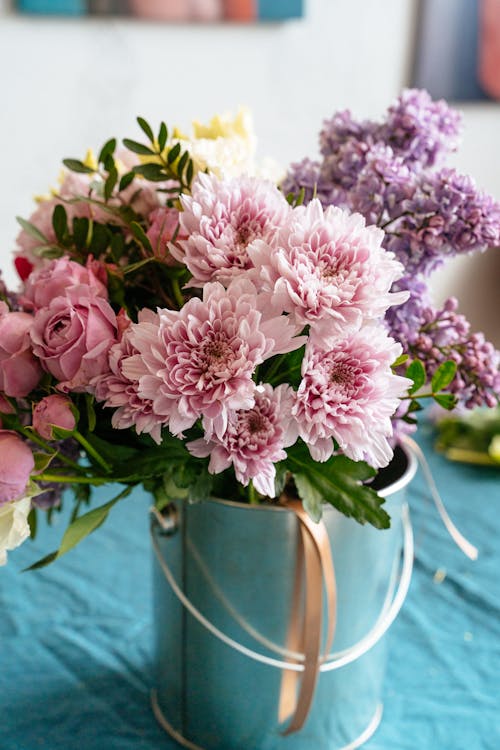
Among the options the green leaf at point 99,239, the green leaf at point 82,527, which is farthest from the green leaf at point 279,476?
the green leaf at point 99,239

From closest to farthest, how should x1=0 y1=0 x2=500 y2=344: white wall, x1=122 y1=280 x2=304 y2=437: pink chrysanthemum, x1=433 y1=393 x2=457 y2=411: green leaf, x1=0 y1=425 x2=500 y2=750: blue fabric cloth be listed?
1. x1=122 y1=280 x2=304 y2=437: pink chrysanthemum
2. x1=433 y1=393 x2=457 y2=411: green leaf
3. x1=0 y1=425 x2=500 y2=750: blue fabric cloth
4. x1=0 y1=0 x2=500 y2=344: white wall

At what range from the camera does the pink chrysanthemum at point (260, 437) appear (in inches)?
19.0

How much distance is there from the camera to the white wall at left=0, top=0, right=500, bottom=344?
70.6 inches

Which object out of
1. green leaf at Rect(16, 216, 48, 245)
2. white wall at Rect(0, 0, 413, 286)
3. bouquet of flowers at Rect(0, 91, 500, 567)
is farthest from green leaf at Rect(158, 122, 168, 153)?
white wall at Rect(0, 0, 413, 286)

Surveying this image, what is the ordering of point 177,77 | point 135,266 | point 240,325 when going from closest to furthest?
point 240,325 → point 135,266 → point 177,77

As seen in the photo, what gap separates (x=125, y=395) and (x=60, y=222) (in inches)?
7.4

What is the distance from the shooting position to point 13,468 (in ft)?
1.56

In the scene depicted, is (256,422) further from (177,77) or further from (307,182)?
(177,77)

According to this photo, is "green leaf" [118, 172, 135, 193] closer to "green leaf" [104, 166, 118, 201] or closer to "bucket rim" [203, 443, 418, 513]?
"green leaf" [104, 166, 118, 201]

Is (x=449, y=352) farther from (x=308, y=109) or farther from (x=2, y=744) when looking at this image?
(x=308, y=109)

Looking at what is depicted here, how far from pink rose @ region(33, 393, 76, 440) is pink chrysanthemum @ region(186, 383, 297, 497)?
0.28ft

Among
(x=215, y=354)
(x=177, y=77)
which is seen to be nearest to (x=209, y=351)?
(x=215, y=354)

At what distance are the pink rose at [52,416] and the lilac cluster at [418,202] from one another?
0.23m

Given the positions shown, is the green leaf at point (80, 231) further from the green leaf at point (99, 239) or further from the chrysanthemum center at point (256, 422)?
the chrysanthemum center at point (256, 422)
